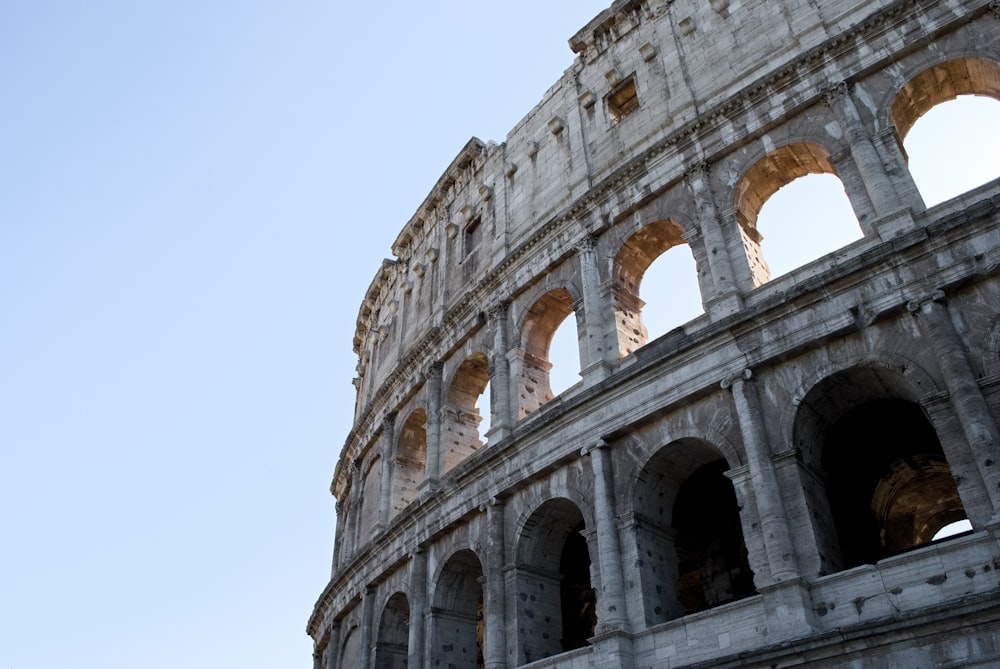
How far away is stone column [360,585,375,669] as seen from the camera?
17.7 metres

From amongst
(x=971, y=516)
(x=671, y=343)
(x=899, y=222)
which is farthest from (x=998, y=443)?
(x=671, y=343)

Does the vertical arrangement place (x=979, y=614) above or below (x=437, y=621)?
below

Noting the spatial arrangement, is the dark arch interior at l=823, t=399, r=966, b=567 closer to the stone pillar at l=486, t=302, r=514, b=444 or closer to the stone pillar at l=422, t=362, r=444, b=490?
the stone pillar at l=486, t=302, r=514, b=444

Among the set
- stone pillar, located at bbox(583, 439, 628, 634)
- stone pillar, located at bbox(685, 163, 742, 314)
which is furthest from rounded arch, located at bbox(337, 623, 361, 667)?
stone pillar, located at bbox(685, 163, 742, 314)

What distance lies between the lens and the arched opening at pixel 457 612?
15.4 metres

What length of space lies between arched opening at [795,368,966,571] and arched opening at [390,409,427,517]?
33.1ft

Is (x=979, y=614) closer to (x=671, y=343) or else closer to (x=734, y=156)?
(x=671, y=343)

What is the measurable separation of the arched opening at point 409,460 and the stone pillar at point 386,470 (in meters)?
0.13

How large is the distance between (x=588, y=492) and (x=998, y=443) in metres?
5.95

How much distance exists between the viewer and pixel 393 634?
17984 millimetres

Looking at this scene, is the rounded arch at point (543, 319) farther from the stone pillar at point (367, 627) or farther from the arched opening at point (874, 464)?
the stone pillar at point (367, 627)

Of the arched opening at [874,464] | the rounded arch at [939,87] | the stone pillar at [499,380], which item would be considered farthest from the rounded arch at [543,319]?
the rounded arch at [939,87]

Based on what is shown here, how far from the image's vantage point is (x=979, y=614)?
28.0 ft

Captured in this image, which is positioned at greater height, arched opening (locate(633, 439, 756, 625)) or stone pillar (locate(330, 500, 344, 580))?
stone pillar (locate(330, 500, 344, 580))
